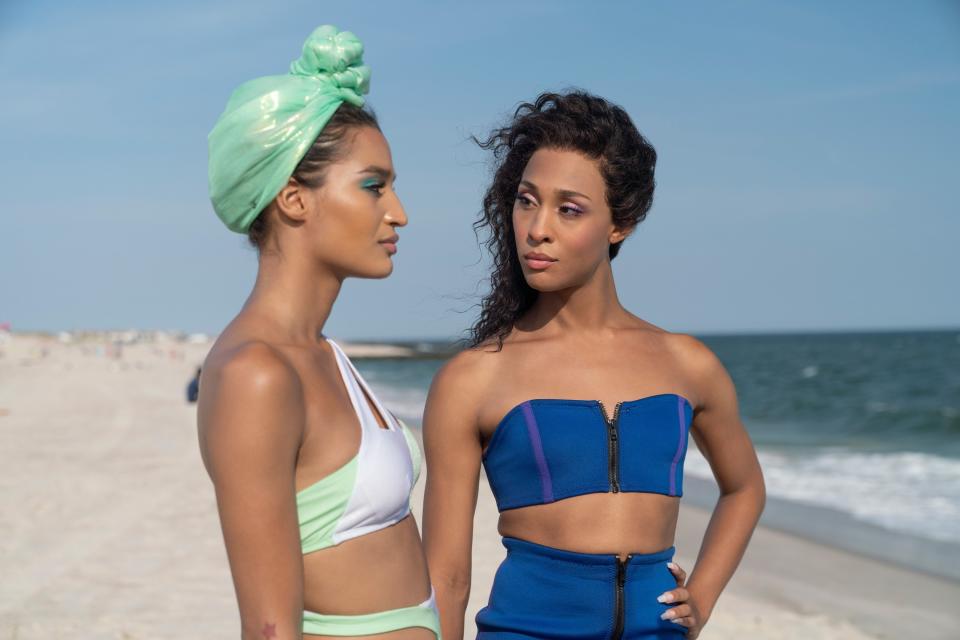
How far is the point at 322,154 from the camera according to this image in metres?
2.27

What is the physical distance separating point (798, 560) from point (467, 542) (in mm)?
7998

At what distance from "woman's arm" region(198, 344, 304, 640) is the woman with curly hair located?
46.0 inches

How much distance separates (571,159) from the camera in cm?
326

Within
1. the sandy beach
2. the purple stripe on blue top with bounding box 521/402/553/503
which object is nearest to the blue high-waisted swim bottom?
the purple stripe on blue top with bounding box 521/402/553/503

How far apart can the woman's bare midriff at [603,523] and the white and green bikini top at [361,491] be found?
836 mm

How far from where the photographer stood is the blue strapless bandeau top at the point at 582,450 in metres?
3.05

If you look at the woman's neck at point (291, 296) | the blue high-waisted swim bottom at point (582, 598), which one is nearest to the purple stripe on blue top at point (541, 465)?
the blue high-waisted swim bottom at point (582, 598)

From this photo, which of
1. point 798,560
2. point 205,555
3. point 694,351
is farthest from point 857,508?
point 694,351

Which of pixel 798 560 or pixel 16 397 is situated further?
pixel 16 397

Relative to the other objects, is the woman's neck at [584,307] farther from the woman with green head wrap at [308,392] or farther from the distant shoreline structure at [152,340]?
the distant shoreline structure at [152,340]

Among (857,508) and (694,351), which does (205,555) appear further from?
(857,508)

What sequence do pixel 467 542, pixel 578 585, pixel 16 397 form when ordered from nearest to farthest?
pixel 578 585
pixel 467 542
pixel 16 397

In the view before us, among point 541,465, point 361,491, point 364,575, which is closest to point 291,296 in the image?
point 361,491

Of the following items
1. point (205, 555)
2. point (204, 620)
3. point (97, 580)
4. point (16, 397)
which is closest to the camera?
point (204, 620)
